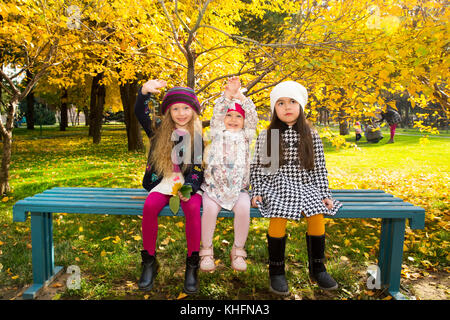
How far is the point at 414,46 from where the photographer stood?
2.93m

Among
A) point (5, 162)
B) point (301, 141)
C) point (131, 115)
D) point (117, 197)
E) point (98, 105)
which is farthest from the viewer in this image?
point (98, 105)

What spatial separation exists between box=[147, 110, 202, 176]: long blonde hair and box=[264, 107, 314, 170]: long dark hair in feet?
2.07

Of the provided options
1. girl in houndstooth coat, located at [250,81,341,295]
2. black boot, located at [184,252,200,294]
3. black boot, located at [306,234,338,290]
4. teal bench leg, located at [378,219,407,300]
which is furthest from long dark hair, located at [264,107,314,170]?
black boot, located at [184,252,200,294]

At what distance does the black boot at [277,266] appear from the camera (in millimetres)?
2377

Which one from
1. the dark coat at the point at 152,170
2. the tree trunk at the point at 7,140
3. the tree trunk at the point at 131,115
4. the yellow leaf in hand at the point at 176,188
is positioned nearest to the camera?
the yellow leaf in hand at the point at 176,188

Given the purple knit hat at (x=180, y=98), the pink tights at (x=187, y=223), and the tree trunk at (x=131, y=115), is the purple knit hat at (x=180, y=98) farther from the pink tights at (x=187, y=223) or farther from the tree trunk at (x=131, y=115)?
the tree trunk at (x=131, y=115)

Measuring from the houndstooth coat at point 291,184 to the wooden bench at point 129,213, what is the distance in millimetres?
156

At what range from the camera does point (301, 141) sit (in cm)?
264

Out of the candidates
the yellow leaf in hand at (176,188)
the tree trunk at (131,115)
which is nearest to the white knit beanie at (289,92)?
the yellow leaf in hand at (176,188)

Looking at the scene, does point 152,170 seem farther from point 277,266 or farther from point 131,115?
point 131,115

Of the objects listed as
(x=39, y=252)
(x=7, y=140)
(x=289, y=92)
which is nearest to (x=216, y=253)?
(x=39, y=252)

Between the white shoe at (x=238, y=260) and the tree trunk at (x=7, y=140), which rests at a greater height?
the tree trunk at (x=7, y=140)

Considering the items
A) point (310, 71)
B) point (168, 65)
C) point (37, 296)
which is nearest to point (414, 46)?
point (310, 71)

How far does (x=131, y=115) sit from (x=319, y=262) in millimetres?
8756
